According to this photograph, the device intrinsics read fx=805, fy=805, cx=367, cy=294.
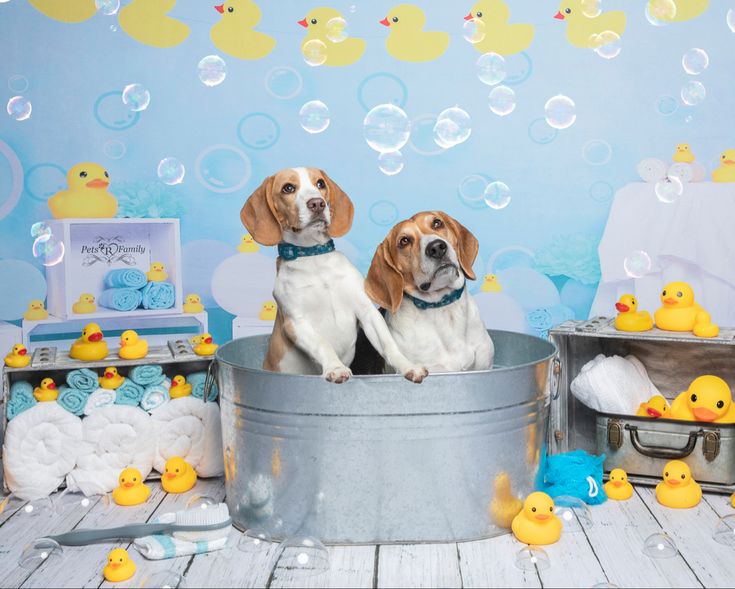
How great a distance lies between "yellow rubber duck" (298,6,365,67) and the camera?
3.86 m

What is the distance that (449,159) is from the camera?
3887mm

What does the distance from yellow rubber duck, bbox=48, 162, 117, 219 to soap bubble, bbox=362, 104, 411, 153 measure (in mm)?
1249

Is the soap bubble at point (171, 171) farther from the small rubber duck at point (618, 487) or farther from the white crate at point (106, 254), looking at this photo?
the small rubber duck at point (618, 487)

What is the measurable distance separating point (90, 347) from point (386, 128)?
1.86 meters

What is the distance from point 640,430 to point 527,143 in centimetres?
180

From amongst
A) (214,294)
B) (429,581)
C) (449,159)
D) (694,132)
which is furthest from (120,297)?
(694,132)

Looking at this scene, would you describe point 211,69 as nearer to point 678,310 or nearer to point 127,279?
point 127,279

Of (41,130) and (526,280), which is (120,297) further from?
(526,280)

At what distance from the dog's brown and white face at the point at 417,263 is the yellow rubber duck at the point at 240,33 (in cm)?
202

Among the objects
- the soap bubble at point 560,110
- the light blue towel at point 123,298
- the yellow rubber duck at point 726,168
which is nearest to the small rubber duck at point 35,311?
the light blue towel at point 123,298

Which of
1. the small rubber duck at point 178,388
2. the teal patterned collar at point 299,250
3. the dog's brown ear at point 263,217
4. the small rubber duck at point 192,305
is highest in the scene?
the dog's brown ear at point 263,217

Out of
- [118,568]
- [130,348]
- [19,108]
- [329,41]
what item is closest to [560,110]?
[329,41]

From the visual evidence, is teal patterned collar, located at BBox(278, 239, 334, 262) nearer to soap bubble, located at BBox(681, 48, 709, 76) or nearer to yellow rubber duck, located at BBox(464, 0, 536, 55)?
yellow rubber duck, located at BBox(464, 0, 536, 55)

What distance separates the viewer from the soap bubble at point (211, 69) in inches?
150
